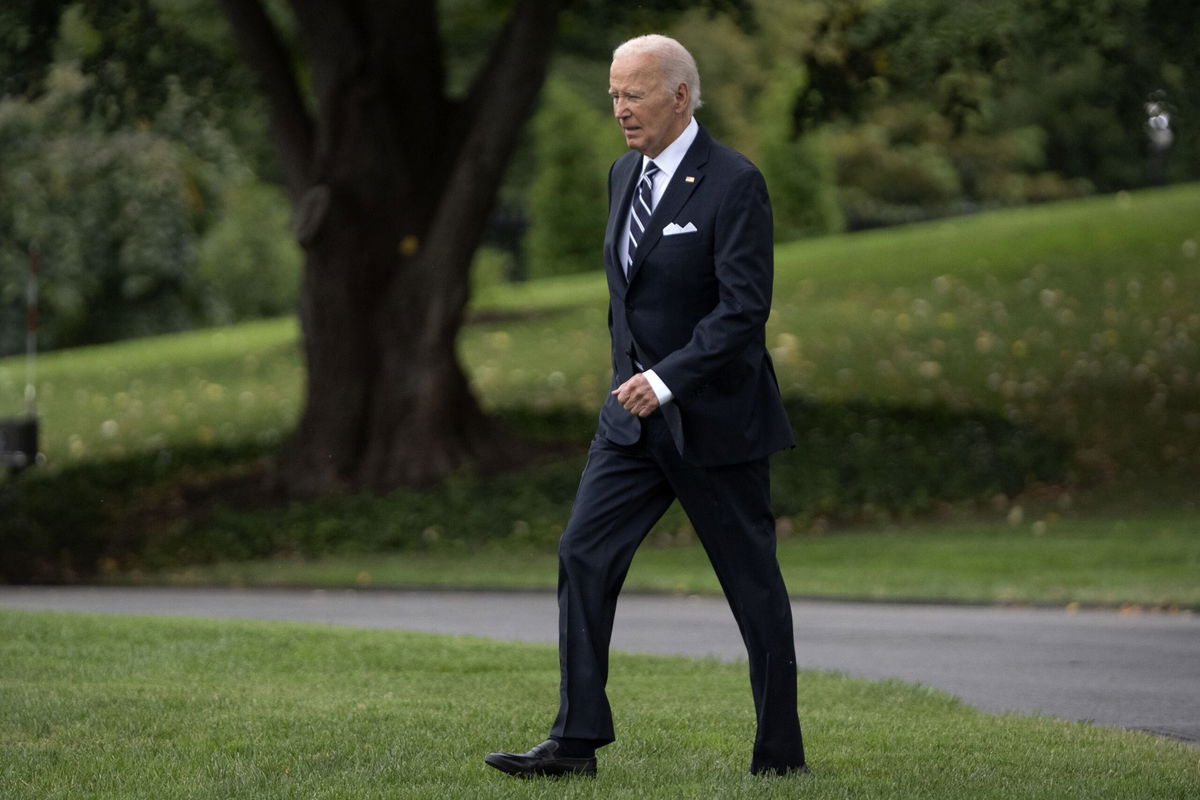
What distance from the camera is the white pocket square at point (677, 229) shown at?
546 centimetres

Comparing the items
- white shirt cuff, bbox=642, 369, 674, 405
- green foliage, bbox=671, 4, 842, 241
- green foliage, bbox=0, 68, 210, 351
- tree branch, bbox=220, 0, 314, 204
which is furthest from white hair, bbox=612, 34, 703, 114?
green foliage, bbox=671, 4, 842, 241

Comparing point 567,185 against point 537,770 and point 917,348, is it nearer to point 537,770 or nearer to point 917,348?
point 917,348

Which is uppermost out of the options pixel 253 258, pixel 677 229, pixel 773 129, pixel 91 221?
pixel 773 129

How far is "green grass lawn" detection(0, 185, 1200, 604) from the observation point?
1680cm

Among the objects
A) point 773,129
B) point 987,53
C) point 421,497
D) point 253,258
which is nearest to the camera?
point 987,53

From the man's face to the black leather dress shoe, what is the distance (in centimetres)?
175

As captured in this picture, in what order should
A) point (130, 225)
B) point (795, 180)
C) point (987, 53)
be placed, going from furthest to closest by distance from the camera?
point (795, 180)
point (130, 225)
point (987, 53)

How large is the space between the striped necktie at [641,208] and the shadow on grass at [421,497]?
1238 cm

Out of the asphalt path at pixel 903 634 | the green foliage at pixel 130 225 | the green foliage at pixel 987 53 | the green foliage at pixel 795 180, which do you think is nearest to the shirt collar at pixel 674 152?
the asphalt path at pixel 903 634

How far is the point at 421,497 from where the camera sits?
19031 millimetres

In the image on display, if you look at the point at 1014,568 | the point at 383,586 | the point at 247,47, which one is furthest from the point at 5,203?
the point at 1014,568

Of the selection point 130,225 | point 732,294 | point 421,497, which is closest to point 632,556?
point 732,294

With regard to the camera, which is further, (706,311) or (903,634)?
(903,634)

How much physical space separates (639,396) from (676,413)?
0.38ft
